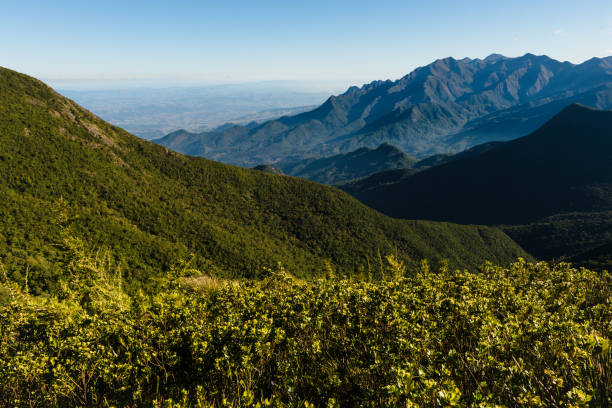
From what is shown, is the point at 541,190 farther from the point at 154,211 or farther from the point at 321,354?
the point at 321,354

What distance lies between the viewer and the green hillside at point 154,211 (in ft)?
133

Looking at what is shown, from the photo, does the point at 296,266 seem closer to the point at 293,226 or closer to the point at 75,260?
the point at 293,226

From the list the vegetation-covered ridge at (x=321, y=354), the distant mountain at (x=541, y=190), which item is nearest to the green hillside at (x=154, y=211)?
the vegetation-covered ridge at (x=321, y=354)

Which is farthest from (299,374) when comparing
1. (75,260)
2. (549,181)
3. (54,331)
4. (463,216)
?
(549,181)

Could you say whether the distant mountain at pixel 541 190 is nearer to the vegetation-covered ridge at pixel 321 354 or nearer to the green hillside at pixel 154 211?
the green hillside at pixel 154 211

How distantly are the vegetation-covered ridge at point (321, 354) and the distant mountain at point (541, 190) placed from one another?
13277cm

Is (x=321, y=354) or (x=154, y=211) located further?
(x=154, y=211)

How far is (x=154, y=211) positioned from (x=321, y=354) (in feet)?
189

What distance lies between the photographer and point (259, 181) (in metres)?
87.3

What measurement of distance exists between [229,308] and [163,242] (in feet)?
150

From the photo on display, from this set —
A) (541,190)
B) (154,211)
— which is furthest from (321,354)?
(541,190)

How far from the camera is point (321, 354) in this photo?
7969 mm

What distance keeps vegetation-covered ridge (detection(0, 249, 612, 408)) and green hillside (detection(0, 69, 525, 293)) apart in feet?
69.2

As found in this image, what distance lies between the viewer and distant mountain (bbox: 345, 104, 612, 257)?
4734 inches
